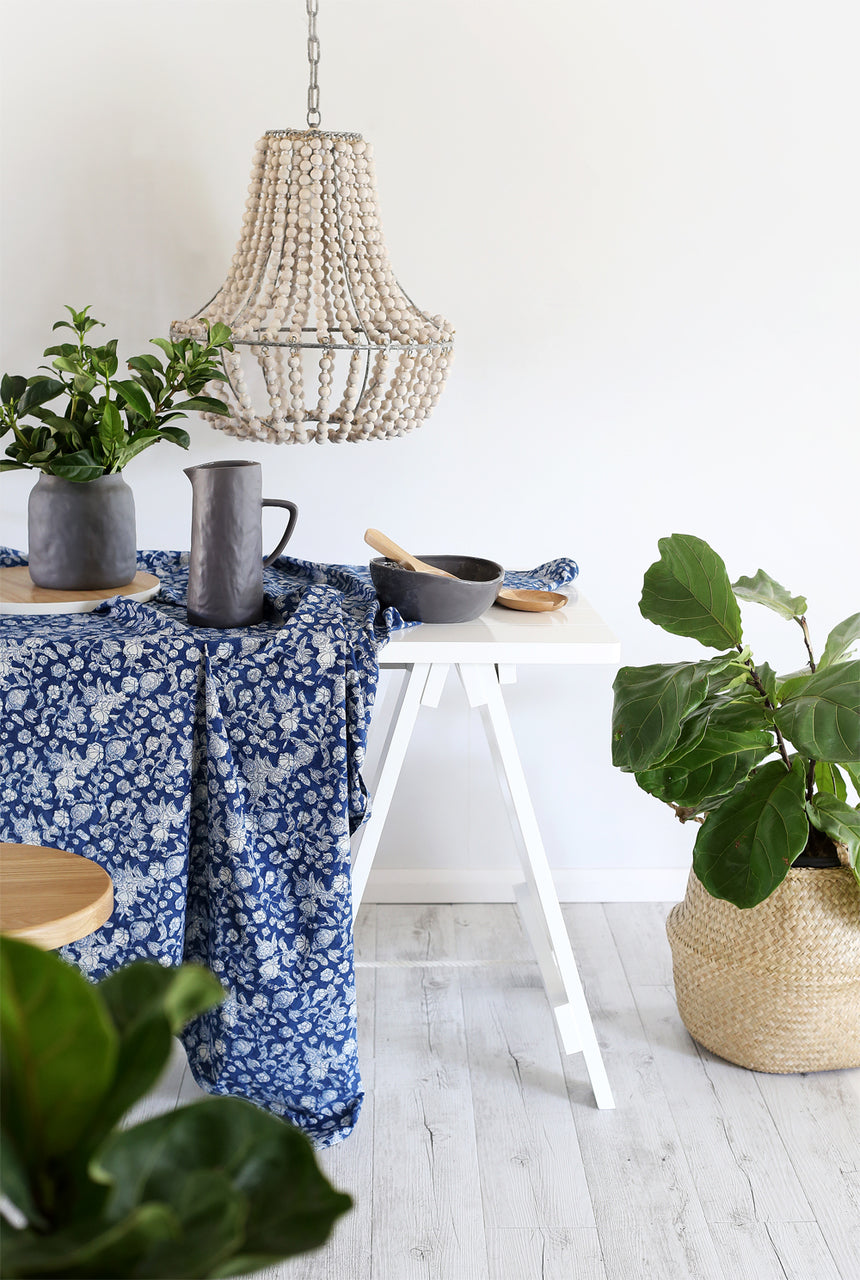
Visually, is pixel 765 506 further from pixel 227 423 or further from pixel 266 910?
pixel 266 910

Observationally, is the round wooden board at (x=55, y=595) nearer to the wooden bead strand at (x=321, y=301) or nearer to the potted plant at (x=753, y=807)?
the wooden bead strand at (x=321, y=301)

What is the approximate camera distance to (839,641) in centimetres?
164

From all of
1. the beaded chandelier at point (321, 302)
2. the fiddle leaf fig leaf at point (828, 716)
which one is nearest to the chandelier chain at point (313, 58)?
the beaded chandelier at point (321, 302)

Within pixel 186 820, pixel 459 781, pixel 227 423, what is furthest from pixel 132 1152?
pixel 459 781

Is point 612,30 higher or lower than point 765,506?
higher

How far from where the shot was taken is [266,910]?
149 cm

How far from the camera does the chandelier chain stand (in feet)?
5.91

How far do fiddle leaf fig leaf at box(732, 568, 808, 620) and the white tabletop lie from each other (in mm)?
264

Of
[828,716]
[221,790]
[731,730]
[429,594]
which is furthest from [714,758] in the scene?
[221,790]

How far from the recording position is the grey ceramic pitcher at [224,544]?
4.97 ft

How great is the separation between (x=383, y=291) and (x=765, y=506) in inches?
35.7

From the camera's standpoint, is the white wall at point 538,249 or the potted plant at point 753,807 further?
the white wall at point 538,249

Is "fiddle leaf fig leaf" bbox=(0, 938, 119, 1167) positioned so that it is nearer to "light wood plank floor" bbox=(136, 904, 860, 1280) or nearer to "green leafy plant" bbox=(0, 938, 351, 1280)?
"green leafy plant" bbox=(0, 938, 351, 1280)

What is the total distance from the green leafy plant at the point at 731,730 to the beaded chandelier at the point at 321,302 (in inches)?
18.8
